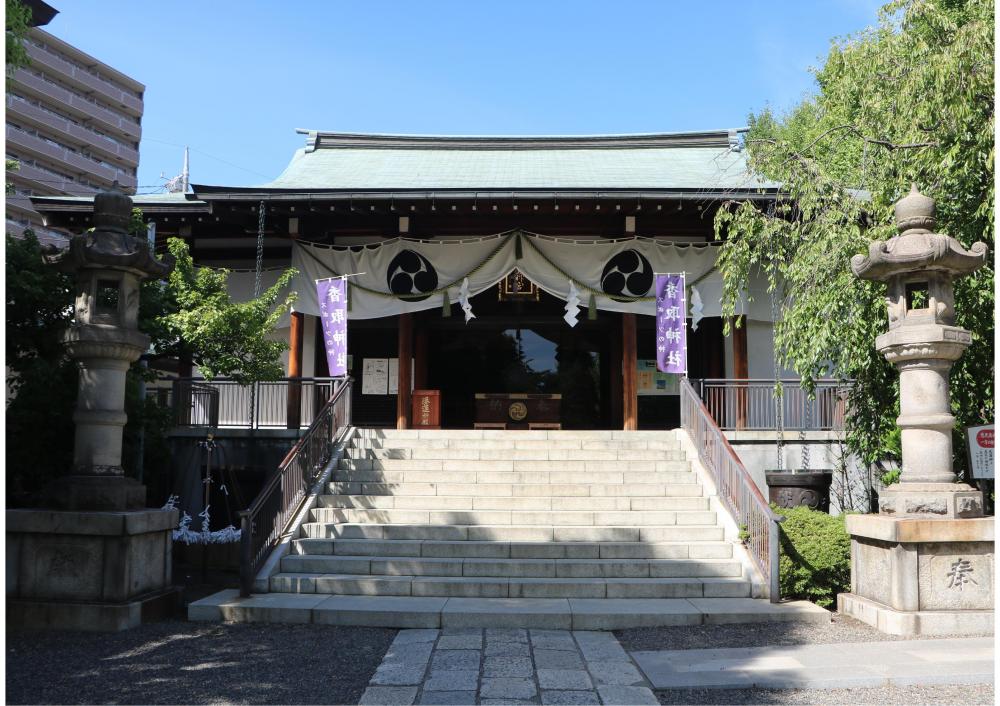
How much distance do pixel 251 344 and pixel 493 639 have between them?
572cm

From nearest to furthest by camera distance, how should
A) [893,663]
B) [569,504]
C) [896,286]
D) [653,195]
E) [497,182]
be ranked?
[893,663], [896,286], [569,504], [653,195], [497,182]

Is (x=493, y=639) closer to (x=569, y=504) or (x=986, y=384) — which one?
(x=569, y=504)

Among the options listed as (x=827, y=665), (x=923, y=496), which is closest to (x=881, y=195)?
(x=923, y=496)

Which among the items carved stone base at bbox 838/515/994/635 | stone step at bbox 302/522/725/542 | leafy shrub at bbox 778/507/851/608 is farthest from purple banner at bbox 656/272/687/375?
carved stone base at bbox 838/515/994/635

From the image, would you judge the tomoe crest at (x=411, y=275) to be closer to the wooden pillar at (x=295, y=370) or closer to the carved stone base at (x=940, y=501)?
the wooden pillar at (x=295, y=370)

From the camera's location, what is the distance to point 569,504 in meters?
9.77

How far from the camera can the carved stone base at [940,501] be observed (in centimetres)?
656

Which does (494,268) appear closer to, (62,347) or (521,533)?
(521,533)

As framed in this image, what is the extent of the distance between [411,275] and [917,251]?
893 cm

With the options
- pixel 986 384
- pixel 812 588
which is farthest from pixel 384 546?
pixel 986 384

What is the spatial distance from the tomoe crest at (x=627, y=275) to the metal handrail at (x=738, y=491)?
264cm

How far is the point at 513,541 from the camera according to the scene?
8.91 m

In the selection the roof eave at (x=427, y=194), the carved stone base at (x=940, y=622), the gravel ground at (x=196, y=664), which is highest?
the roof eave at (x=427, y=194)

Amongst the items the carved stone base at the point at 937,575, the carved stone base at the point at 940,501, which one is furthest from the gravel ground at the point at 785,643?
the carved stone base at the point at 940,501
